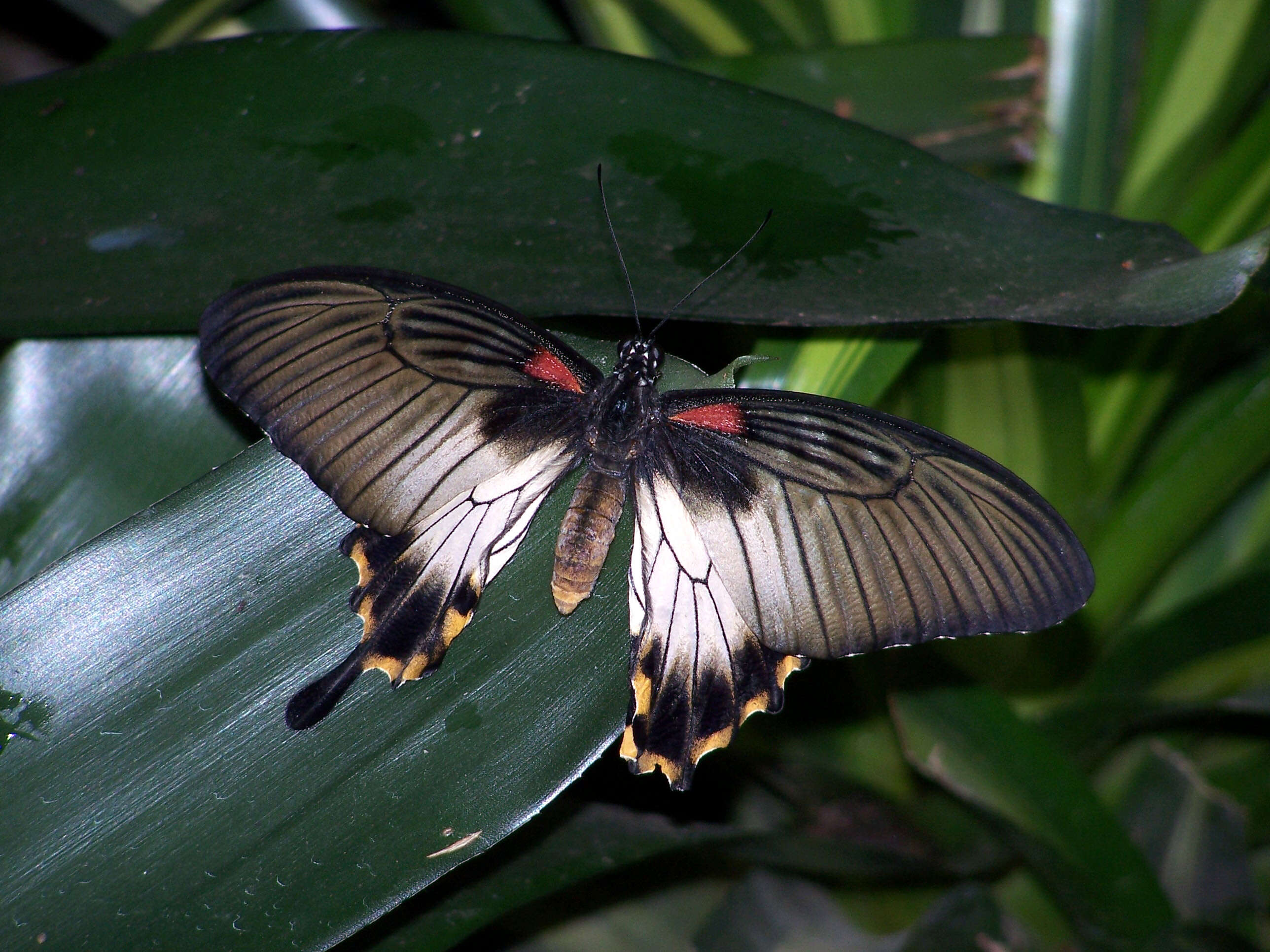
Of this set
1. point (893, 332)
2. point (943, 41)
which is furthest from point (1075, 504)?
point (943, 41)

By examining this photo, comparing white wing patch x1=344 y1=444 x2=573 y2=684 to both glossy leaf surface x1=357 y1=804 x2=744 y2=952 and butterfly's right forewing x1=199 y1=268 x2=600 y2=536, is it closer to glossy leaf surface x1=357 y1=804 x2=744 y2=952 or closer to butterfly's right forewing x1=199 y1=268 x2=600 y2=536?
butterfly's right forewing x1=199 y1=268 x2=600 y2=536

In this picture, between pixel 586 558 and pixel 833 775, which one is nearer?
pixel 586 558

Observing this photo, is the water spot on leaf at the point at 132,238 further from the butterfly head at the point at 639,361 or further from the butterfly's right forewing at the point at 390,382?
the butterfly head at the point at 639,361

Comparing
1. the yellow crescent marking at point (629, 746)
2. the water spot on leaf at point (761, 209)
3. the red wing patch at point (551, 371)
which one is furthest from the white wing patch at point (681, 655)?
the water spot on leaf at point (761, 209)

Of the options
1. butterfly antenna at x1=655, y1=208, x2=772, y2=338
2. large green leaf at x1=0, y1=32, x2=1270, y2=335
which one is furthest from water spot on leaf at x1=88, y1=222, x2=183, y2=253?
butterfly antenna at x1=655, y1=208, x2=772, y2=338

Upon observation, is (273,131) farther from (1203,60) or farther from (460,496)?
(1203,60)
